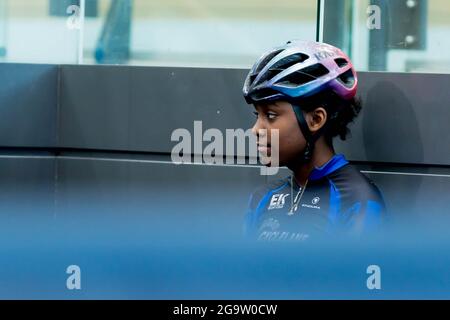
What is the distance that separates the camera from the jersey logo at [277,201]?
4.78 meters

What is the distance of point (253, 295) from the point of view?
505 centimetres

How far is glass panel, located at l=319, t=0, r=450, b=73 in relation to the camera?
5.27m

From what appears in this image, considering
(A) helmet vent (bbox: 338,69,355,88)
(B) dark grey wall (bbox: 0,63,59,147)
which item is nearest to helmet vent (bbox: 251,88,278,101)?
(A) helmet vent (bbox: 338,69,355,88)

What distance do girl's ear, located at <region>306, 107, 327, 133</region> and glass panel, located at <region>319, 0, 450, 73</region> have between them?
2.75 ft

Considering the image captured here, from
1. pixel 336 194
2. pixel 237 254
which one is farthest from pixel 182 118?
pixel 336 194

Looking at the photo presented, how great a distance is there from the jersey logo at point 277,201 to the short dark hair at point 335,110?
32cm

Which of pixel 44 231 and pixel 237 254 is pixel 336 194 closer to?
pixel 237 254

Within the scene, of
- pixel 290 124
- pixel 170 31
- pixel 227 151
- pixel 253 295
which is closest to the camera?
pixel 290 124

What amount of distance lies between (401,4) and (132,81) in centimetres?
142

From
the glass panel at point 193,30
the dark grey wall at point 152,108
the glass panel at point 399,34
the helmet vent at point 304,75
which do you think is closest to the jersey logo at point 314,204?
the helmet vent at point 304,75

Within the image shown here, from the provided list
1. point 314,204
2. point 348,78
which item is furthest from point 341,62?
point 314,204

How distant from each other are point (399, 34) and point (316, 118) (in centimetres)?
93

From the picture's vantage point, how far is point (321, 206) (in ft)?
15.2

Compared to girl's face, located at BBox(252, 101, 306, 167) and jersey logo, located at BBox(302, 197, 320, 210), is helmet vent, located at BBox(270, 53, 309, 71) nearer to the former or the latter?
girl's face, located at BBox(252, 101, 306, 167)
